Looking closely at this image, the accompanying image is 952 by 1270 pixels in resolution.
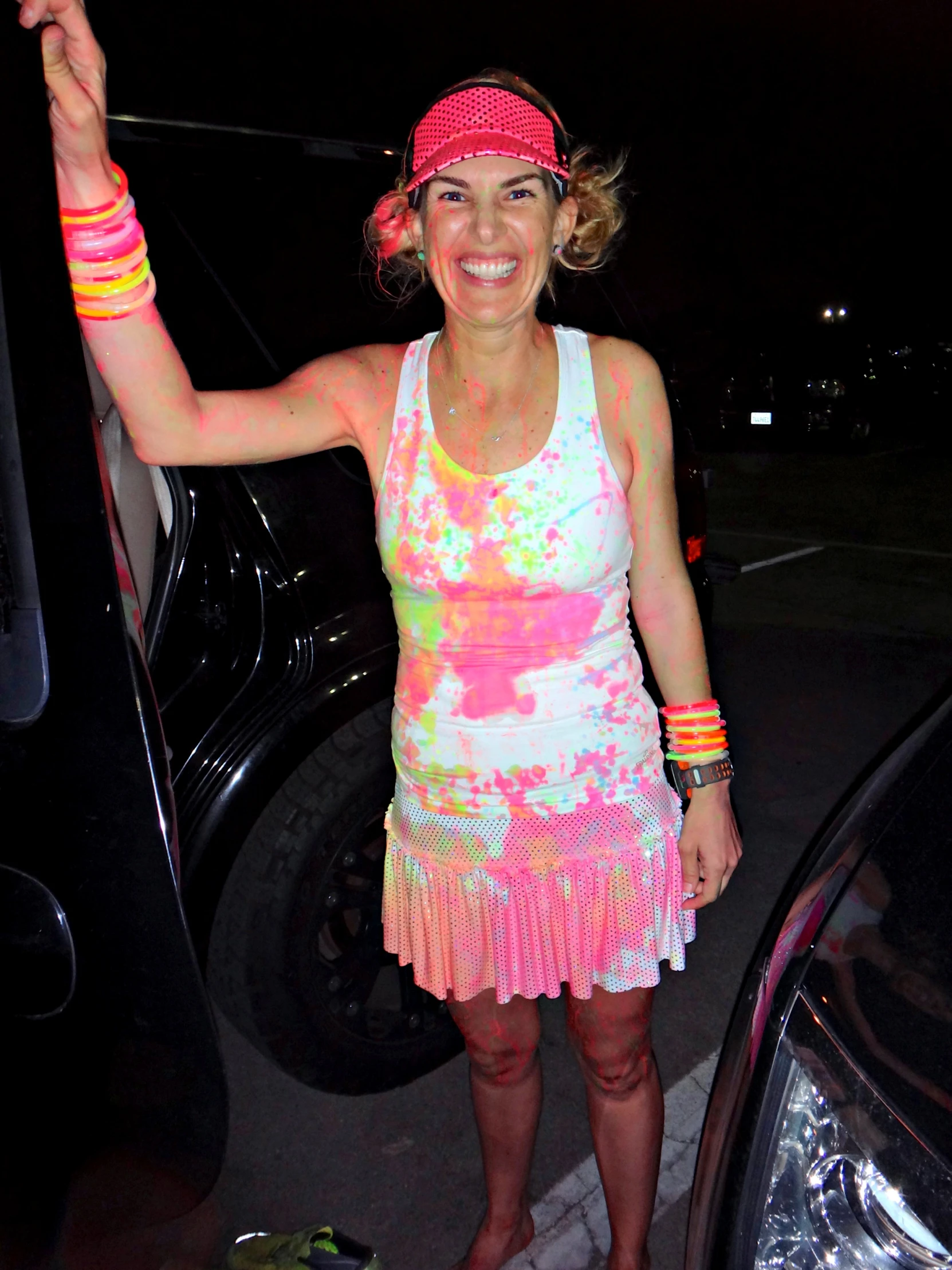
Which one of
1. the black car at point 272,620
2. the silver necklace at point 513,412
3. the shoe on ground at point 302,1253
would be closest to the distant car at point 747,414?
the black car at point 272,620

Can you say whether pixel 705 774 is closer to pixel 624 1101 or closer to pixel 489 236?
pixel 624 1101

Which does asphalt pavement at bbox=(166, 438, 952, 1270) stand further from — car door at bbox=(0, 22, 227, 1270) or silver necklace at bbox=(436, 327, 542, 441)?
silver necklace at bbox=(436, 327, 542, 441)

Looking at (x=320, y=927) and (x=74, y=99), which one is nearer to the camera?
(x=74, y=99)

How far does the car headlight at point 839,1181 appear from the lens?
1.12 metres

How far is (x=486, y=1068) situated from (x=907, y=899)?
95 centimetres

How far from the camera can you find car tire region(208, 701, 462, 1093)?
2.11 meters

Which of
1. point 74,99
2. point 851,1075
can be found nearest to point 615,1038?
point 851,1075

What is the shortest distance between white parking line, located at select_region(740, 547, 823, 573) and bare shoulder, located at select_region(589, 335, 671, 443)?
19.5ft

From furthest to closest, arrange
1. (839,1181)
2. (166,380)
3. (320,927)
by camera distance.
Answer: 1. (320,927)
2. (166,380)
3. (839,1181)

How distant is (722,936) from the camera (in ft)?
10.2

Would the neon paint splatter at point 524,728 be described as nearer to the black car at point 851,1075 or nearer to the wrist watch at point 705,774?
the wrist watch at point 705,774

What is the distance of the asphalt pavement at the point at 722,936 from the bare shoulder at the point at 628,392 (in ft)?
4.99

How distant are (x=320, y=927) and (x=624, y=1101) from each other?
27.3 inches

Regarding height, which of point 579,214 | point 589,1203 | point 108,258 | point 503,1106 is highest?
point 579,214
